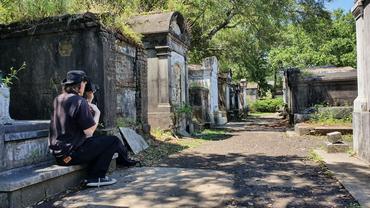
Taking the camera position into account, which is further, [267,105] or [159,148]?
[267,105]

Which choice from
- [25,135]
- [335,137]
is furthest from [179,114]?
[25,135]

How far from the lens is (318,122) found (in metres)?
9.92

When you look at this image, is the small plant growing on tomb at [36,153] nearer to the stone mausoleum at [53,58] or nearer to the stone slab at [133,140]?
the stone mausoleum at [53,58]

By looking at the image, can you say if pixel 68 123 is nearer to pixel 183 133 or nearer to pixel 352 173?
pixel 352 173

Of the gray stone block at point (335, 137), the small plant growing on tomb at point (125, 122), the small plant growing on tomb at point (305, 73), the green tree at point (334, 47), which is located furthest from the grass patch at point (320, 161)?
the green tree at point (334, 47)

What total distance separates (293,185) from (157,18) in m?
7.38

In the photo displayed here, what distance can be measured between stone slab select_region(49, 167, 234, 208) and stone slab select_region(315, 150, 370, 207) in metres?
1.48

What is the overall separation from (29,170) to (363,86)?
19.3 feet

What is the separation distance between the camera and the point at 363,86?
5.37 meters

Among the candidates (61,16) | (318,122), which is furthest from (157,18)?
(318,122)

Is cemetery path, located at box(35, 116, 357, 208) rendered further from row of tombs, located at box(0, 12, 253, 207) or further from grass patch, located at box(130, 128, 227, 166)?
row of tombs, located at box(0, 12, 253, 207)

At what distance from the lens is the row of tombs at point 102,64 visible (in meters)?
5.46

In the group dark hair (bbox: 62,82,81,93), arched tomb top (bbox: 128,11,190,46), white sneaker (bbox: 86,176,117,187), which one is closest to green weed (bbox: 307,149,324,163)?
white sneaker (bbox: 86,176,117,187)

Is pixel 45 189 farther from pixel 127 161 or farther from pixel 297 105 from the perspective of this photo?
pixel 297 105
